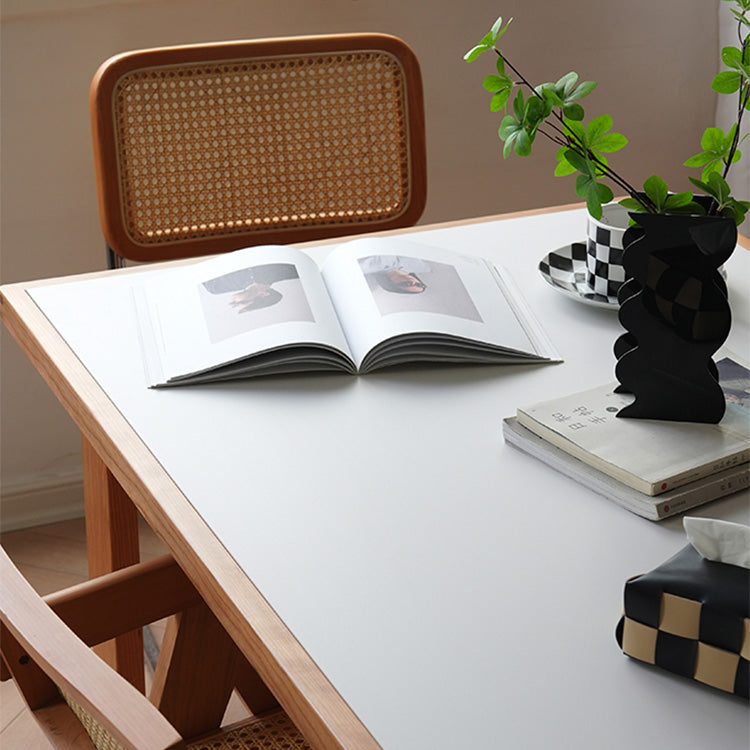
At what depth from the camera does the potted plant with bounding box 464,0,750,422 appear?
87 cm

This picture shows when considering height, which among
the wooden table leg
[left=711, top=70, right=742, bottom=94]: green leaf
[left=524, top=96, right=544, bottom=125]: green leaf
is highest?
[left=711, top=70, right=742, bottom=94]: green leaf

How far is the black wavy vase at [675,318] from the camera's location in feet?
2.82

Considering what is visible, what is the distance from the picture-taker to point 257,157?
5.68 feet

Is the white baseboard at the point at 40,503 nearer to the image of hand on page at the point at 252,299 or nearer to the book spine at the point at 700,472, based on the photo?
the image of hand on page at the point at 252,299

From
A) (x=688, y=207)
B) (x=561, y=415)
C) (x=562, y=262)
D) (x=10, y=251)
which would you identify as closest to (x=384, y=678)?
(x=561, y=415)

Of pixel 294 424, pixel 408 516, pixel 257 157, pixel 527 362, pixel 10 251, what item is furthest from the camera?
pixel 10 251

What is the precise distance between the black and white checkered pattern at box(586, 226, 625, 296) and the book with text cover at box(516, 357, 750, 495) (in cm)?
22

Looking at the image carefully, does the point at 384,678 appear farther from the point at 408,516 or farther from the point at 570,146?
→ the point at 570,146

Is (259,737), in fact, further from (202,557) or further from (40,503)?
(40,503)

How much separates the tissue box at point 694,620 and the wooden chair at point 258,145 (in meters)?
1.17

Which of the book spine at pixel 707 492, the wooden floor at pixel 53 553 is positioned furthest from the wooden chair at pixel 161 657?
the wooden floor at pixel 53 553

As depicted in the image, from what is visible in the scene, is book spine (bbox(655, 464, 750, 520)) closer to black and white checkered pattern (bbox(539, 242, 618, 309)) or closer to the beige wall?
black and white checkered pattern (bbox(539, 242, 618, 309))

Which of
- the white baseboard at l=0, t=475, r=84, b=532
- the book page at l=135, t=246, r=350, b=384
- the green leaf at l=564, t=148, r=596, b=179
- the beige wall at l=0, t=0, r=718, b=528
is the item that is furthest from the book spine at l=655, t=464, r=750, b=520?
the white baseboard at l=0, t=475, r=84, b=532

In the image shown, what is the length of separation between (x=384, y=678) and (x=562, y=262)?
2.30ft
